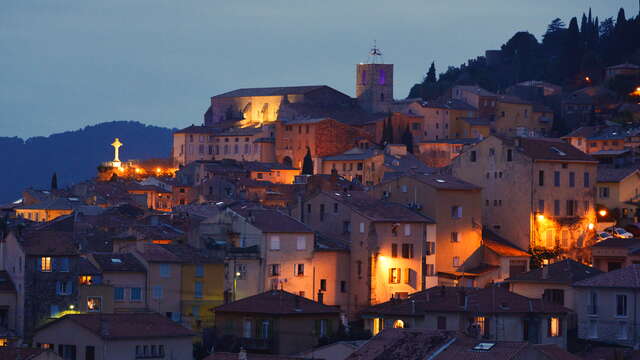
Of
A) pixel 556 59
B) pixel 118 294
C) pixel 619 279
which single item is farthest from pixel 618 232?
pixel 556 59

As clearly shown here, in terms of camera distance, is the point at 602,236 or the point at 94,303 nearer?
the point at 94,303

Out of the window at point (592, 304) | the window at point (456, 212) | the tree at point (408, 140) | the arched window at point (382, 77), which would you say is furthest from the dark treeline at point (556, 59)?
the window at point (592, 304)

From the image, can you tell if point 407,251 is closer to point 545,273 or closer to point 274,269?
point 274,269

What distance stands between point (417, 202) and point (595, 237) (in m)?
11.5

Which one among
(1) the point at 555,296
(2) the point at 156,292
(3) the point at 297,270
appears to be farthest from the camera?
(3) the point at 297,270

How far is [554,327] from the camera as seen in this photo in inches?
2378

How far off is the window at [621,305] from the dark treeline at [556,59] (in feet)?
269

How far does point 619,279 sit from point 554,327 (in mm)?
4471

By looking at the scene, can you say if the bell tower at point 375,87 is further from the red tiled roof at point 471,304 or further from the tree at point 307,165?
the red tiled roof at point 471,304

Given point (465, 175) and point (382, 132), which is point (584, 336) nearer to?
point (465, 175)

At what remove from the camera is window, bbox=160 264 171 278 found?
65.9 meters

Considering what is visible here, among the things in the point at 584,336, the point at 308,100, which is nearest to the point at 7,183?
the point at 308,100

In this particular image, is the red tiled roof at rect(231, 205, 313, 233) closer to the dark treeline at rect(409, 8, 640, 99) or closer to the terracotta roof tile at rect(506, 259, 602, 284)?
the terracotta roof tile at rect(506, 259, 602, 284)

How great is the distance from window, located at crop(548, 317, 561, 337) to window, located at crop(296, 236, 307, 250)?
47.2ft
